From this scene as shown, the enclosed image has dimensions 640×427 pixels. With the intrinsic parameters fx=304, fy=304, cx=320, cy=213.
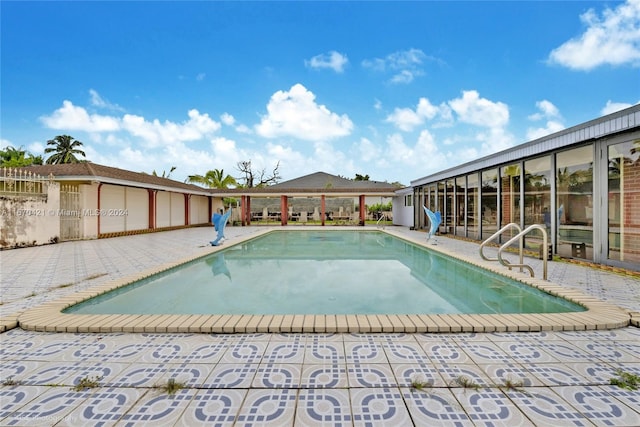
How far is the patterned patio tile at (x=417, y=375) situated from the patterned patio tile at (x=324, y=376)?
36cm

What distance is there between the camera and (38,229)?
384 inches

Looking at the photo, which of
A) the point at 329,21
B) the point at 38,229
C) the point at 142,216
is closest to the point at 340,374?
the point at 38,229

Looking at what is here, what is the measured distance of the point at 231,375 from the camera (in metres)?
2.07

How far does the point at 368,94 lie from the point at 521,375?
20018mm

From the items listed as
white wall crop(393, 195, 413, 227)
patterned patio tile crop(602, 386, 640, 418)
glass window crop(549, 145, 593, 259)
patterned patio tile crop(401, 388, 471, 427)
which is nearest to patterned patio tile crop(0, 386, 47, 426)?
patterned patio tile crop(401, 388, 471, 427)

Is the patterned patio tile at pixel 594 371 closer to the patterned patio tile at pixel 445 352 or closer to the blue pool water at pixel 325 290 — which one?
the patterned patio tile at pixel 445 352

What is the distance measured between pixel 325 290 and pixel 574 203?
226 inches

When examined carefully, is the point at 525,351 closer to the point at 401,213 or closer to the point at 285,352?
the point at 285,352

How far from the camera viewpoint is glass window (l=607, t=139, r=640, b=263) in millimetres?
5328

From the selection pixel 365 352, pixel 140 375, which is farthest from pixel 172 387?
pixel 365 352

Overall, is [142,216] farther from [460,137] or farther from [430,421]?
[460,137]

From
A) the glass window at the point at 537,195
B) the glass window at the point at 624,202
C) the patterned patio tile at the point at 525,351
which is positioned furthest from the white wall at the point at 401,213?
the patterned patio tile at the point at 525,351

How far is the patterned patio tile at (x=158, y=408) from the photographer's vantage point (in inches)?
63.4

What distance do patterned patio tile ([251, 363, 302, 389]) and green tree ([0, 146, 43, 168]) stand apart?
122 feet
